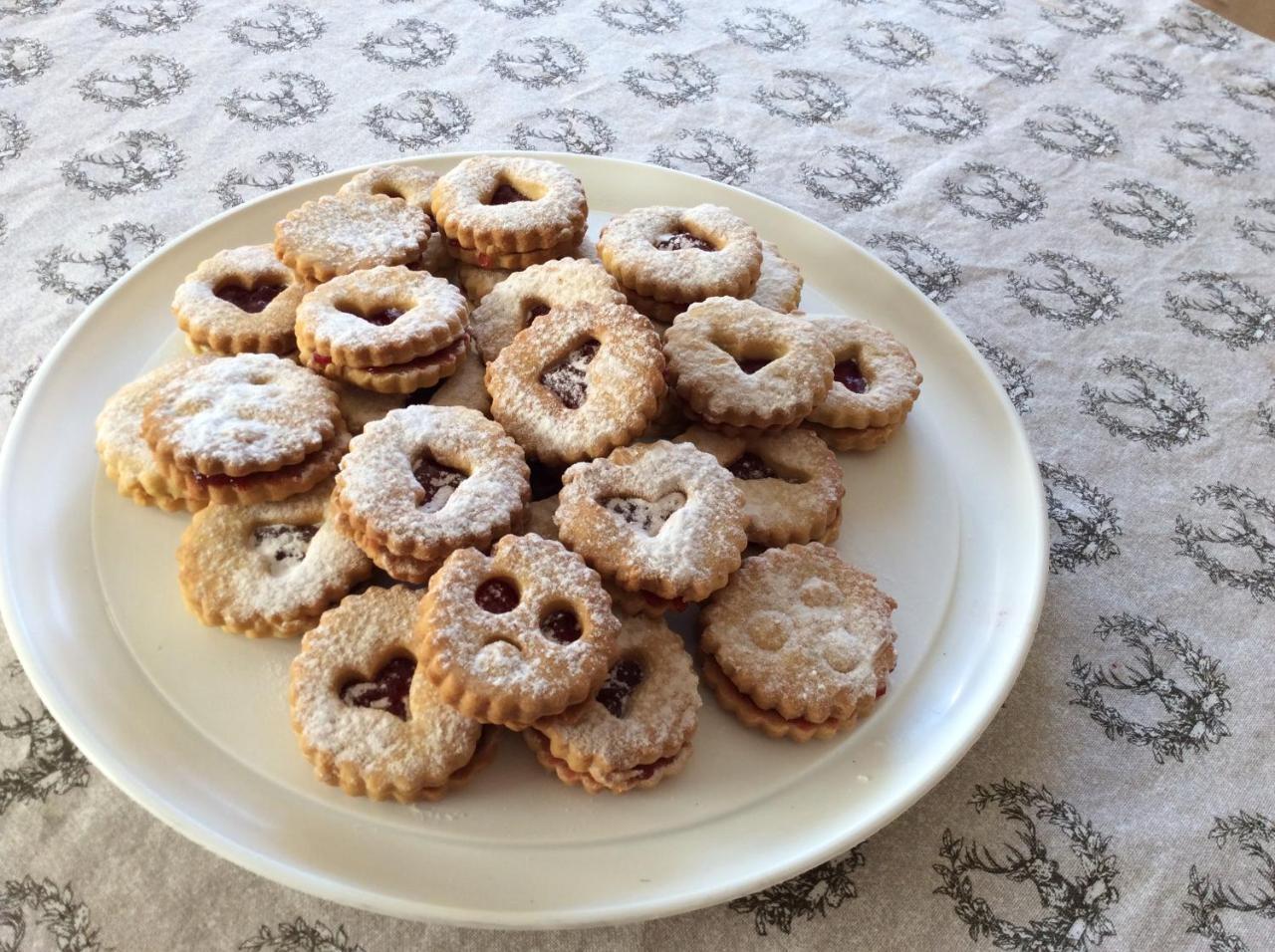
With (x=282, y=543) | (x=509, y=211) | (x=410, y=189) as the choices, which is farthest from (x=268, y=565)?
(x=410, y=189)

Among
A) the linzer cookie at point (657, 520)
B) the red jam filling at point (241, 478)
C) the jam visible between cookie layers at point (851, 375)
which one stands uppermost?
the linzer cookie at point (657, 520)

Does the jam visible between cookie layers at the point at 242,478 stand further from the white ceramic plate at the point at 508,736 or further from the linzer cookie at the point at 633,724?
the linzer cookie at the point at 633,724

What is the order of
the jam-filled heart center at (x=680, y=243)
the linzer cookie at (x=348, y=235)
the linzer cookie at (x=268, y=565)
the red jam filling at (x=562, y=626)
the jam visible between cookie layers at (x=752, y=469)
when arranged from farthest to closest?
1. the jam-filled heart center at (x=680, y=243)
2. the linzer cookie at (x=348, y=235)
3. the jam visible between cookie layers at (x=752, y=469)
4. the linzer cookie at (x=268, y=565)
5. the red jam filling at (x=562, y=626)

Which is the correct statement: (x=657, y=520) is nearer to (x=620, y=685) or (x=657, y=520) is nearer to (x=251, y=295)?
(x=620, y=685)

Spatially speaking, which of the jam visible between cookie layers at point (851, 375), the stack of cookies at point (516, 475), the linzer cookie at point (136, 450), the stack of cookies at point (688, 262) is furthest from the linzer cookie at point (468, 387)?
the jam visible between cookie layers at point (851, 375)

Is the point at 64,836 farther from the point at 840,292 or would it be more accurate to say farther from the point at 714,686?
the point at 840,292
